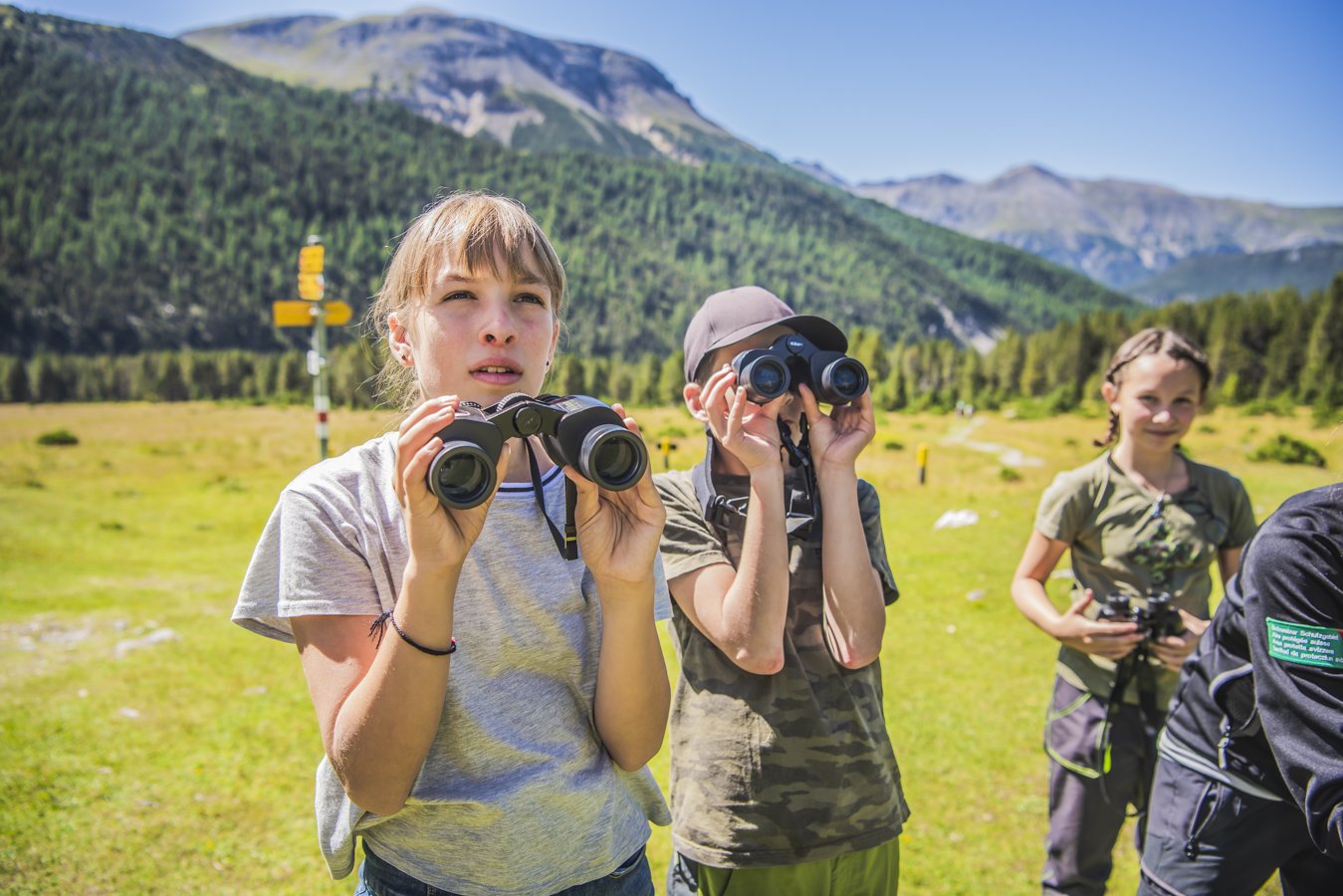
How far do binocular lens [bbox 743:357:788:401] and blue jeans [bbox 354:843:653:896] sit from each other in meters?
1.19

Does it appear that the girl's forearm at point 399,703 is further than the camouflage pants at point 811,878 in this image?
No

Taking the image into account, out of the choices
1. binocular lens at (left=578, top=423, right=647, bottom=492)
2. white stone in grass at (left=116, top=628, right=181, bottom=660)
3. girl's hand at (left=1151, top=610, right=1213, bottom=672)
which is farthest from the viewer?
white stone in grass at (left=116, top=628, right=181, bottom=660)

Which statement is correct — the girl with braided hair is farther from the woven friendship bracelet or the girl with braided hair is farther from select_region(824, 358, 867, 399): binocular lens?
the woven friendship bracelet

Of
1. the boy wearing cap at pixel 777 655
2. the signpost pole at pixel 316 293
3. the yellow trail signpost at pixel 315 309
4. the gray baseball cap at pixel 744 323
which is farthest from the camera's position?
the signpost pole at pixel 316 293

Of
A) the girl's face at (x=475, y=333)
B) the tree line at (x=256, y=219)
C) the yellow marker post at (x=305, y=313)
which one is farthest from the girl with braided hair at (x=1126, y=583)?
the tree line at (x=256, y=219)

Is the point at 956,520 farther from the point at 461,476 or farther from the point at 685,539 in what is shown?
the point at 461,476

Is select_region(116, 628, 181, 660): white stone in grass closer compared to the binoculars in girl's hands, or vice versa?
the binoculars in girl's hands

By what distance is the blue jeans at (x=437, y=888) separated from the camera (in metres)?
1.59

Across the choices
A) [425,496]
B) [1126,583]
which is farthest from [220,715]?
[1126,583]

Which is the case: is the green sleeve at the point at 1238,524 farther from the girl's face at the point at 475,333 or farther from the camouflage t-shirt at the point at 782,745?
the girl's face at the point at 475,333

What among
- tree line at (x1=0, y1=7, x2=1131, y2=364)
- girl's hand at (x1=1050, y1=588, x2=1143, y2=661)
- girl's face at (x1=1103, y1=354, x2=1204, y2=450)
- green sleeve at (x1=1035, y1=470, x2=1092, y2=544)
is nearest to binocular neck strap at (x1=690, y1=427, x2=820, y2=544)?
girl's hand at (x1=1050, y1=588, x2=1143, y2=661)

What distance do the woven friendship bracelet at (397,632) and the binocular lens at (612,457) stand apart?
0.41 metres

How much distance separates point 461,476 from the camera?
142 centimetres

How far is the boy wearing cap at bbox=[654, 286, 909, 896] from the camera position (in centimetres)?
209
